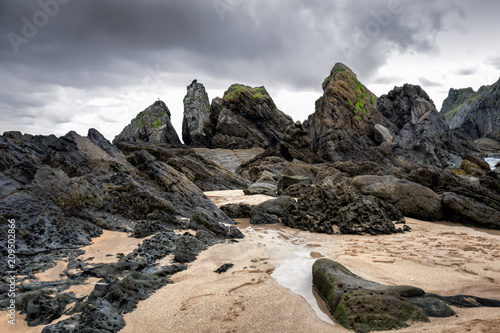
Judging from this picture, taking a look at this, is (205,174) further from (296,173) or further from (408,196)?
(408,196)

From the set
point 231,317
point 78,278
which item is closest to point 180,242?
point 78,278

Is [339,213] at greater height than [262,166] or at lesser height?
lesser

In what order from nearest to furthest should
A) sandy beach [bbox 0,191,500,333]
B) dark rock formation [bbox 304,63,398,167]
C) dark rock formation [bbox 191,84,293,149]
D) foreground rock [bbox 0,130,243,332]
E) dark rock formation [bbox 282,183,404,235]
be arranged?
1. sandy beach [bbox 0,191,500,333]
2. foreground rock [bbox 0,130,243,332]
3. dark rock formation [bbox 282,183,404,235]
4. dark rock formation [bbox 304,63,398,167]
5. dark rock formation [bbox 191,84,293,149]

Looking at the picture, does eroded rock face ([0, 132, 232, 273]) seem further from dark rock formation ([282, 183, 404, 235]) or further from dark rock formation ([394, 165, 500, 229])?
dark rock formation ([394, 165, 500, 229])

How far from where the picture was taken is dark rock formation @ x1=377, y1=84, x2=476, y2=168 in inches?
1265

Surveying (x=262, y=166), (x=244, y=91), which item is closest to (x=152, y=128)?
(x=244, y=91)

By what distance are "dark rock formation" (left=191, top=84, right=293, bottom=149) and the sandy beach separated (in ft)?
126

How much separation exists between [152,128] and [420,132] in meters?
42.1

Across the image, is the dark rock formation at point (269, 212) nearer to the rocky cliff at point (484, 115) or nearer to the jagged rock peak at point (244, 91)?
the jagged rock peak at point (244, 91)

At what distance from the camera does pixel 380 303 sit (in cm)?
232

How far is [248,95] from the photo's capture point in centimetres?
4544

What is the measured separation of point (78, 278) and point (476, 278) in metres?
4.36

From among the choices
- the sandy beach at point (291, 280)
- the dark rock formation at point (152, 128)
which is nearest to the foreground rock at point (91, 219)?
the sandy beach at point (291, 280)

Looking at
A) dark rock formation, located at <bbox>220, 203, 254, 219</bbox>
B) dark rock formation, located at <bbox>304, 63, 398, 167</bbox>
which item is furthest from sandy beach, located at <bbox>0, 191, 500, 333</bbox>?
dark rock formation, located at <bbox>304, 63, 398, 167</bbox>
